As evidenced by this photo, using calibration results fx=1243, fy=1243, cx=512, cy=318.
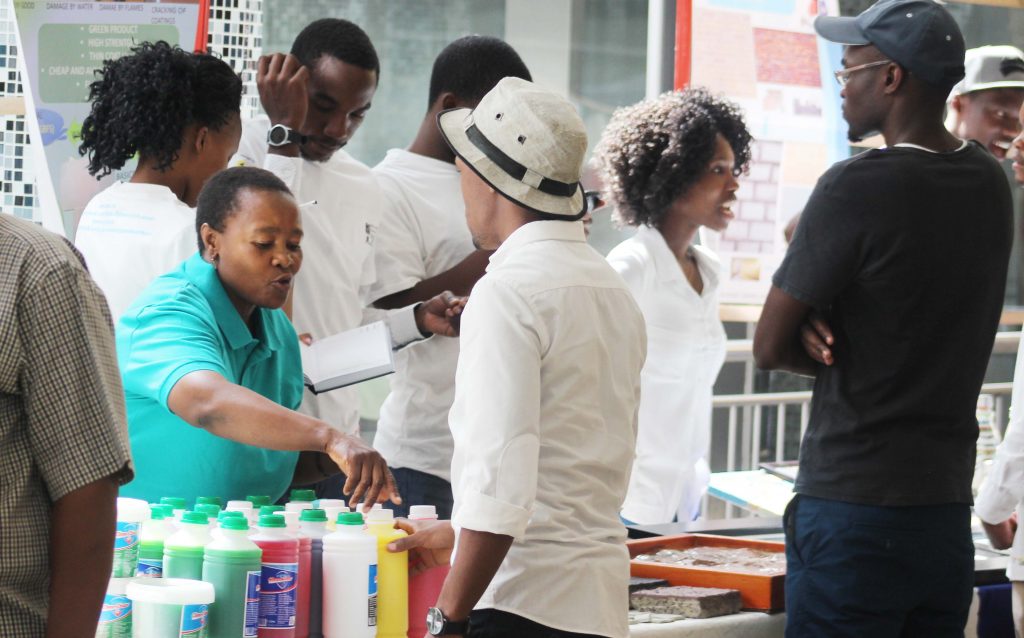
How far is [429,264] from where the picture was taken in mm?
3113

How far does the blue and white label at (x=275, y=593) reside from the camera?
6.48 ft

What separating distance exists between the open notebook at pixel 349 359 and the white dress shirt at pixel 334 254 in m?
0.35

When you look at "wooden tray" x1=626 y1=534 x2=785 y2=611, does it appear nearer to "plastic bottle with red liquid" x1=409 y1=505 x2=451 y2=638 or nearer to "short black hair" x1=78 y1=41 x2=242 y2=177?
"plastic bottle with red liquid" x1=409 y1=505 x2=451 y2=638

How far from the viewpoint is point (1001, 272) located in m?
2.46

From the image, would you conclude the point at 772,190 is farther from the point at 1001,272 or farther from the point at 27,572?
the point at 27,572

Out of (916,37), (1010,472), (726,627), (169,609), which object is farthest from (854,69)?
(169,609)

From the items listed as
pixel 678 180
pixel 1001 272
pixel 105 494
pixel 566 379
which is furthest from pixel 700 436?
pixel 105 494

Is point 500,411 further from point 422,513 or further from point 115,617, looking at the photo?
point 115,617

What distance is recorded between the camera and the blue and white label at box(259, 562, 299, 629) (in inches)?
77.8

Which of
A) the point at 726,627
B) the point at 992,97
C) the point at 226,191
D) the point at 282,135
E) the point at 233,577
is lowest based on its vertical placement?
the point at 726,627

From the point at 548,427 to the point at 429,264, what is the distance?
1.26 metres

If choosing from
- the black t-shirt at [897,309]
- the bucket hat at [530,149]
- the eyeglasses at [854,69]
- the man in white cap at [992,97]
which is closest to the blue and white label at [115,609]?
the bucket hat at [530,149]

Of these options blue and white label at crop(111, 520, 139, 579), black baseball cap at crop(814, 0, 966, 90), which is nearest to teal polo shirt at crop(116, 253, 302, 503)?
blue and white label at crop(111, 520, 139, 579)

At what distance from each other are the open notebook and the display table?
749 millimetres
